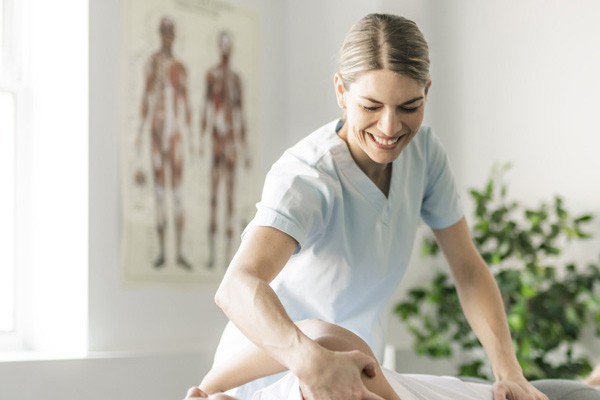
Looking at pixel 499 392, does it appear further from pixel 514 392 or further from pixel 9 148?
pixel 9 148

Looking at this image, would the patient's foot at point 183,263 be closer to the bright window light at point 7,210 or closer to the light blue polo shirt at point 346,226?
the bright window light at point 7,210

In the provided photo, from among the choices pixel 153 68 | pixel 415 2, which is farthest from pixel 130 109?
pixel 415 2

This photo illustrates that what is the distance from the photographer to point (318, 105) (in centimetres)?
377

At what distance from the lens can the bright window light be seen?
120 inches

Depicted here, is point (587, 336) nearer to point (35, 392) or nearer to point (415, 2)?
point (415, 2)

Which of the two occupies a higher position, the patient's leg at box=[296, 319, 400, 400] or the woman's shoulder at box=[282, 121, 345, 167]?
the woman's shoulder at box=[282, 121, 345, 167]

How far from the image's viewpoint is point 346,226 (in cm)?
163

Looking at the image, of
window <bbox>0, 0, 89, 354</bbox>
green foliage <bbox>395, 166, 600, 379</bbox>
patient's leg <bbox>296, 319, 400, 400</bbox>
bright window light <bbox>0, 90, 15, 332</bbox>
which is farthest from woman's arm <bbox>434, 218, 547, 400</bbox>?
bright window light <bbox>0, 90, 15, 332</bbox>

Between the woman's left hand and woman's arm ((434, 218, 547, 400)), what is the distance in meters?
0.03

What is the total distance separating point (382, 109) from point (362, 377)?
0.52 meters

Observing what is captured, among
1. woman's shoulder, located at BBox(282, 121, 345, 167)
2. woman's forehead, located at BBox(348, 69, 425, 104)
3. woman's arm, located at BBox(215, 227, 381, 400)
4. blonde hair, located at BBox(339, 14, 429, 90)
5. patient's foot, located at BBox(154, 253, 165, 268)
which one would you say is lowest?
patient's foot, located at BBox(154, 253, 165, 268)

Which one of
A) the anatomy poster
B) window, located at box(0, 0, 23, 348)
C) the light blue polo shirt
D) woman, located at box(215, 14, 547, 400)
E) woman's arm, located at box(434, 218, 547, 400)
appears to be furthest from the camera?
the anatomy poster

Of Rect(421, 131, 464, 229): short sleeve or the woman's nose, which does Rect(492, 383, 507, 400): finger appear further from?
the woman's nose

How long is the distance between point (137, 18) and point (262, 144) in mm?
873
